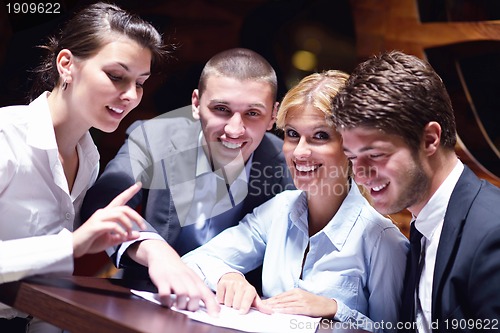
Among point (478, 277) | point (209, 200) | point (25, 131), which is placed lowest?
point (478, 277)

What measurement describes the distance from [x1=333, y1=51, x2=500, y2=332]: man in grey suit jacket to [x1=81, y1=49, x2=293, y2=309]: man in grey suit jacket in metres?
0.52

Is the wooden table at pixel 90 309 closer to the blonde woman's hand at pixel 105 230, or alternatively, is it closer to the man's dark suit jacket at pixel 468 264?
the blonde woman's hand at pixel 105 230

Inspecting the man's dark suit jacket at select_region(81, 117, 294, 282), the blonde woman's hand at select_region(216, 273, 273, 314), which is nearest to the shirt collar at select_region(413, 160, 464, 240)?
the blonde woman's hand at select_region(216, 273, 273, 314)

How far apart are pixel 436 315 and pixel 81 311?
0.83 meters

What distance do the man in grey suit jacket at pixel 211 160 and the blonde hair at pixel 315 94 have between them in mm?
250

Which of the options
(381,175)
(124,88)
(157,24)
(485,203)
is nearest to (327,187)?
(381,175)

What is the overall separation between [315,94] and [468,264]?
653 millimetres

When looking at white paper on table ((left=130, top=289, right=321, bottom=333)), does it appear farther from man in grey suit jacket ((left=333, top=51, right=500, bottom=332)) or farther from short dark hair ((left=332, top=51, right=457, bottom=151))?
short dark hair ((left=332, top=51, right=457, bottom=151))

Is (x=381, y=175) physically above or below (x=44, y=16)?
below

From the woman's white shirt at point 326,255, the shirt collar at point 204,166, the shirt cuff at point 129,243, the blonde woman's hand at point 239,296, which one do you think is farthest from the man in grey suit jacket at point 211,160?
the blonde woman's hand at point 239,296

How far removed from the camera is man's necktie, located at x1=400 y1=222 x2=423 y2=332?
1.56 meters

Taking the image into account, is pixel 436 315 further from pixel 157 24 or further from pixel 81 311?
pixel 157 24

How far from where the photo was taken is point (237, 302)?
1.51 m

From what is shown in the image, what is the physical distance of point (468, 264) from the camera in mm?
1419
